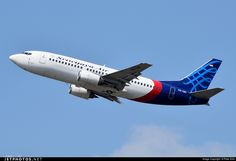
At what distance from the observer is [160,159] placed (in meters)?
48.3

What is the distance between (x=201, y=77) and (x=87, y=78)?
59.5 ft

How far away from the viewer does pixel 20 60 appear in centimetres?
7656

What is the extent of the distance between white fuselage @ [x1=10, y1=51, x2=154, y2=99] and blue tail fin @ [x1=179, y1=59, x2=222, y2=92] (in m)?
7.43

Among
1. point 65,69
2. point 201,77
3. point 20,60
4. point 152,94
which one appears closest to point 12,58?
point 20,60

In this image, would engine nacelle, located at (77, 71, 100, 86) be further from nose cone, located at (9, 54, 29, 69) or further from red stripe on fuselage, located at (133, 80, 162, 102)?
nose cone, located at (9, 54, 29, 69)

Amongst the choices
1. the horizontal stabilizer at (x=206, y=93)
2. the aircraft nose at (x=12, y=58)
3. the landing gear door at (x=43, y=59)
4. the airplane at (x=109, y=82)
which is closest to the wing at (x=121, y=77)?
the airplane at (x=109, y=82)

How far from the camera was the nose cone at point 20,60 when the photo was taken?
2997 inches

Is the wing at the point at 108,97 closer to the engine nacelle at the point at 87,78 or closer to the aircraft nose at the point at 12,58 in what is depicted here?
the engine nacelle at the point at 87,78

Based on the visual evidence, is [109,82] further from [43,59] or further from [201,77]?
[201,77]

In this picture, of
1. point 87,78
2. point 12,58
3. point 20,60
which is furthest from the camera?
point 12,58

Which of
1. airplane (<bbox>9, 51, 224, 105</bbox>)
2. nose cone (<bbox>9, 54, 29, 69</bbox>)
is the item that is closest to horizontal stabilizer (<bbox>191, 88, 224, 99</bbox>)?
airplane (<bbox>9, 51, 224, 105</bbox>)

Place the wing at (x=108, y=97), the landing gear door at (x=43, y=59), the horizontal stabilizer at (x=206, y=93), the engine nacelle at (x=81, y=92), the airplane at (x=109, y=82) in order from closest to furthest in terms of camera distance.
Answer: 1. the airplane at (x=109, y=82)
2. the landing gear door at (x=43, y=59)
3. the horizontal stabilizer at (x=206, y=93)
4. the wing at (x=108, y=97)
5. the engine nacelle at (x=81, y=92)

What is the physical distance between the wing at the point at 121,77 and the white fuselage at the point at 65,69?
725 millimetres

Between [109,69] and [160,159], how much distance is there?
3019 centimetres
